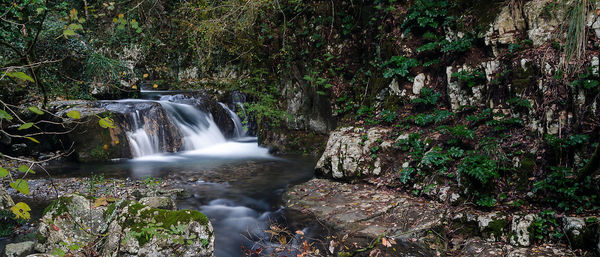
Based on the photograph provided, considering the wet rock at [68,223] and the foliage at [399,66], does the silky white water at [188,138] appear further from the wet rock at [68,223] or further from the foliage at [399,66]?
the wet rock at [68,223]

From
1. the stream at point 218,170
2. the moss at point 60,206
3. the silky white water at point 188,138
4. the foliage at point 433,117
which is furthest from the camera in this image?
the silky white water at point 188,138

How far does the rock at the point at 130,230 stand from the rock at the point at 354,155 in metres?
3.51

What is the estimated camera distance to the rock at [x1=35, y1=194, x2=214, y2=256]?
346 cm

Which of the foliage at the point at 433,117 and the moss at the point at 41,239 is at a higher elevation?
the foliage at the point at 433,117

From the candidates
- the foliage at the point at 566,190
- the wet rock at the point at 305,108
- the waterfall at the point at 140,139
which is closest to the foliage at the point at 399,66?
the wet rock at the point at 305,108

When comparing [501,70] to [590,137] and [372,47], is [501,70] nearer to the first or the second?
[590,137]

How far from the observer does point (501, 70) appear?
556cm

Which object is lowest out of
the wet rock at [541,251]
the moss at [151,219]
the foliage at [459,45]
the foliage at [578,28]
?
the wet rock at [541,251]

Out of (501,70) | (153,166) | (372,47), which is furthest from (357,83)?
(153,166)

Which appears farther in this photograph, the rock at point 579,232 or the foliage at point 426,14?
the foliage at point 426,14

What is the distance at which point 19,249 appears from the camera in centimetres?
389

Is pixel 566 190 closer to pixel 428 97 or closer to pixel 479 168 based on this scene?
pixel 479 168

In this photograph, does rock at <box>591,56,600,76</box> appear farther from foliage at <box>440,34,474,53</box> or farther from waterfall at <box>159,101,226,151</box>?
waterfall at <box>159,101,226,151</box>

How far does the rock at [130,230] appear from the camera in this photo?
3463 mm
